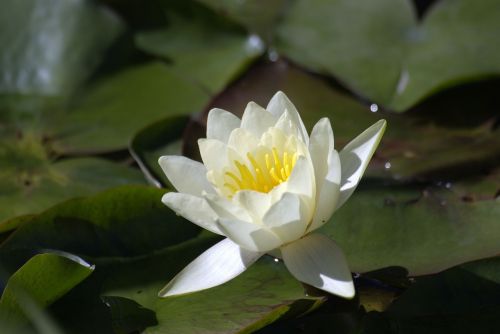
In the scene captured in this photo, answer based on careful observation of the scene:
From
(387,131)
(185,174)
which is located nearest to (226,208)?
(185,174)

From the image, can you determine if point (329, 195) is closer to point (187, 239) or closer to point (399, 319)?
point (399, 319)

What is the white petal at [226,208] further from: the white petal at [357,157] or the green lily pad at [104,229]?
the green lily pad at [104,229]

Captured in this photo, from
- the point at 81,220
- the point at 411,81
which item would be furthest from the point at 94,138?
the point at 411,81

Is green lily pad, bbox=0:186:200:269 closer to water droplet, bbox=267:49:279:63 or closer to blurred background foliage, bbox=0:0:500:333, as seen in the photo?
blurred background foliage, bbox=0:0:500:333

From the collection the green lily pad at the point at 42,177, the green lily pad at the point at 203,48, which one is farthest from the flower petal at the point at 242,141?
the green lily pad at the point at 203,48

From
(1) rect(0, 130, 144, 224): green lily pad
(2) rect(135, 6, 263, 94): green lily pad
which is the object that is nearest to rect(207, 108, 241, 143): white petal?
(1) rect(0, 130, 144, 224): green lily pad

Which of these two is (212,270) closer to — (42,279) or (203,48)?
(42,279)
